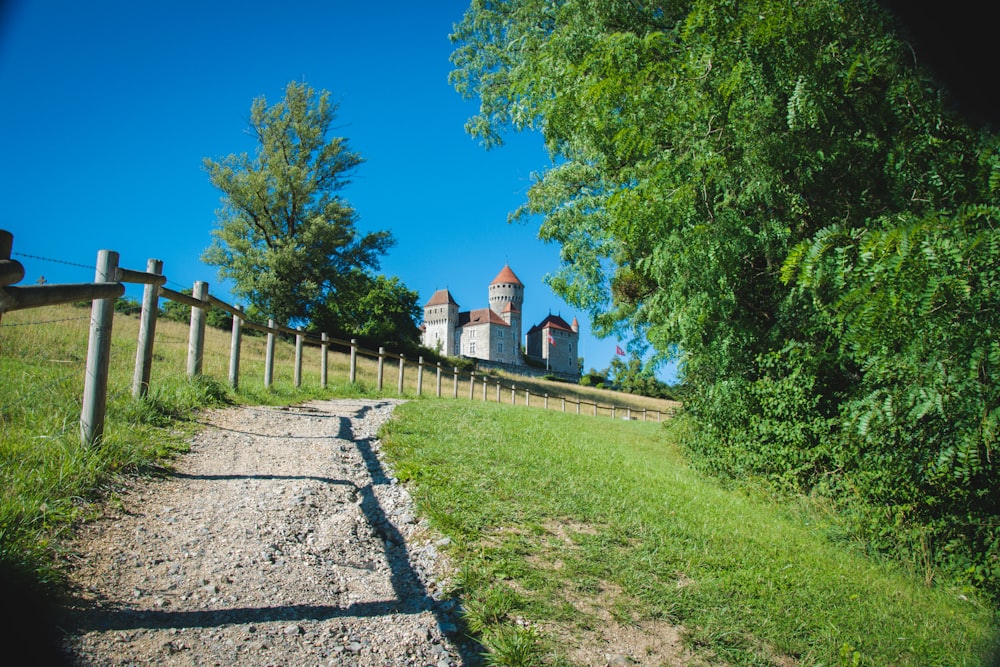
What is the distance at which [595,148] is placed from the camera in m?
7.06

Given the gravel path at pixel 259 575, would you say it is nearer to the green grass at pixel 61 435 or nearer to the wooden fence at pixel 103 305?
the green grass at pixel 61 435

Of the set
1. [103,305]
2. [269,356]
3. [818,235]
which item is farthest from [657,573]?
[269,356]

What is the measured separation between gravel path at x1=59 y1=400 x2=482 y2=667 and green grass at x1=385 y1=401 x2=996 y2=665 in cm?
32

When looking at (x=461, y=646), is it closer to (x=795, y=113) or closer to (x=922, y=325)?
(x=922, y=325)

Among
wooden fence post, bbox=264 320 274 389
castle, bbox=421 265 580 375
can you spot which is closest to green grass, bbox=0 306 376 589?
wooden fence post, bbox=264 320 274 389

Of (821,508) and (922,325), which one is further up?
(922,325)

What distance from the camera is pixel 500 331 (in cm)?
9850

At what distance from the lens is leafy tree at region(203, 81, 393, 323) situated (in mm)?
28484

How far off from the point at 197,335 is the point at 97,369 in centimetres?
327

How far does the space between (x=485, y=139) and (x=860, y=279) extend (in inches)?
369

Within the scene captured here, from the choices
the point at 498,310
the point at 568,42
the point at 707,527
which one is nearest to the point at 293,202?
the point at 568,42

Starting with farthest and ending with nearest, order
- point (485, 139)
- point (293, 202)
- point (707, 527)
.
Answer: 1. point (293, 202)
2. point (485, 139)
3. point (707, 527)

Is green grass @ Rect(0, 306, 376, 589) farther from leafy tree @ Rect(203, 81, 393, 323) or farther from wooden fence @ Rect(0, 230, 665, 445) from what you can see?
leafy tree @ Rect(203, 81, 393, 323)

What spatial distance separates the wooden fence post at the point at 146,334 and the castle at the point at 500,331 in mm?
88610
